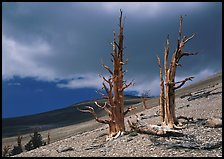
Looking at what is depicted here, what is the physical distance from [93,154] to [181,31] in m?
6.52

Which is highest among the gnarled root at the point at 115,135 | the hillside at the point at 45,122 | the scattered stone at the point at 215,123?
the scattered stone at the point at 215,123

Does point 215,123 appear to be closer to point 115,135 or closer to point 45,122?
point 115,135

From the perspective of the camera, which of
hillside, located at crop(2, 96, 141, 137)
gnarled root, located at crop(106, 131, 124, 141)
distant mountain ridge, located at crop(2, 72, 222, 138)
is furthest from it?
hillside, located at crop(2, 96, 141, 137)

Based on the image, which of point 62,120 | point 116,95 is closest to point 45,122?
point 62,120

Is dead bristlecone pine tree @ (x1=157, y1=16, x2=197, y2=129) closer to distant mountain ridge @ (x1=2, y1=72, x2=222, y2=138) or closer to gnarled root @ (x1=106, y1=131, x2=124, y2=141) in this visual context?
gnarled root @ (x1=106, y1=131, x2=124, y2=141)

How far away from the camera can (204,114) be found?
46.9 ft

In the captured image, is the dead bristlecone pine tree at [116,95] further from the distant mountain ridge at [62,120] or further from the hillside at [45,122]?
the hillside at [45,122]

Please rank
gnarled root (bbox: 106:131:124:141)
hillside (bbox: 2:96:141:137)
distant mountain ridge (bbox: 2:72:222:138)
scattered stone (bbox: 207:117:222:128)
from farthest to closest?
hillside (bbox: 2:96:141:137) < distant mountain ridge (bbox: 2:72:222:138) < gnarled root (bbox: 106:131:124:141) < scattered stone (bbox: 207:117:222:128)

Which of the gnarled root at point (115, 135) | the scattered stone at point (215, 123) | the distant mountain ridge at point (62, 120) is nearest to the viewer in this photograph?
the scattered stone at point (215, 123)

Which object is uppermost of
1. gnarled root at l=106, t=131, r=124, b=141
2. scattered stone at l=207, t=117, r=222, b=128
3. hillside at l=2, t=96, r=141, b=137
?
scattered stone at l=207, t=117, r=222, b=128

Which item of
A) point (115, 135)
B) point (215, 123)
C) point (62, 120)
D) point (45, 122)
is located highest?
point (215, 123)

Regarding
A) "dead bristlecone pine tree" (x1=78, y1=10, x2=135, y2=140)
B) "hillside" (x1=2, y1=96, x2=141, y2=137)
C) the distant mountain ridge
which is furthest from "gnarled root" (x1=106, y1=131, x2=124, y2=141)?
"hillside" (x1=2, y1=96, x2=141, y2=137)

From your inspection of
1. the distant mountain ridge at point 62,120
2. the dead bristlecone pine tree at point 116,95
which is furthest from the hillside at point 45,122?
the dead bristlecone pine tree at point 116,95

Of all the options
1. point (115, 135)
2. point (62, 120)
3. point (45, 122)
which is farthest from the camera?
point (45, 122)
